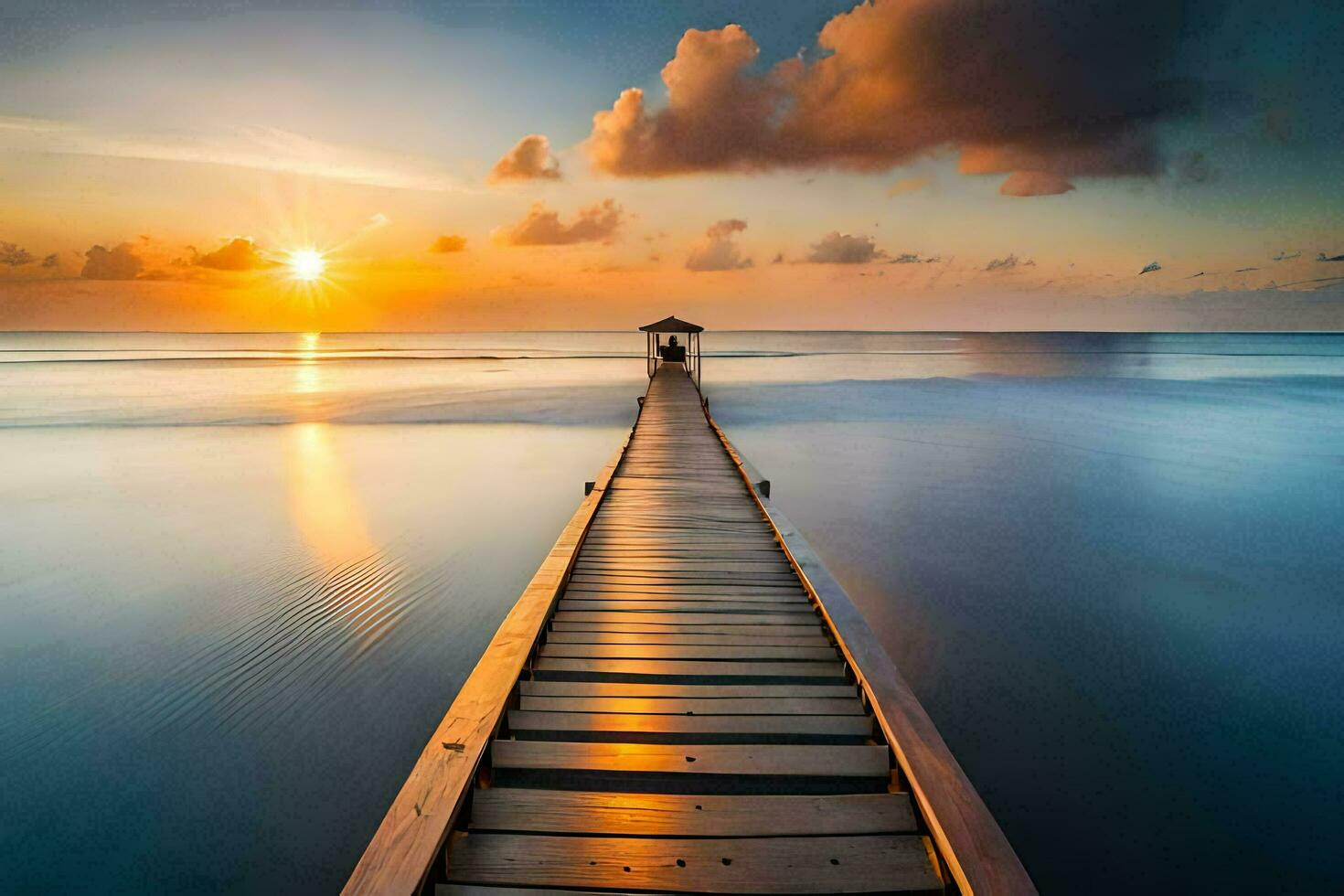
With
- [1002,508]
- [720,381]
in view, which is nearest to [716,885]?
[1002,508]

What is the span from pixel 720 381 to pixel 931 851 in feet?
113

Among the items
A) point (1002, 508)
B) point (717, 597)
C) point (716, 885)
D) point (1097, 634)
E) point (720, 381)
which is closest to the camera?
point (716, 885)

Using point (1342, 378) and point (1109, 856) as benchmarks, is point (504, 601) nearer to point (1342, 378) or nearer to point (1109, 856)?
point (1109, 856)

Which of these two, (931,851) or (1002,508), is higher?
(931,851)

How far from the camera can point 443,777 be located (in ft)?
6.90

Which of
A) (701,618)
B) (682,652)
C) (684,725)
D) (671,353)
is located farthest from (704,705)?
(671,353)

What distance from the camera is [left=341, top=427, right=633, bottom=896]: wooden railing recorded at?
1.76 metres

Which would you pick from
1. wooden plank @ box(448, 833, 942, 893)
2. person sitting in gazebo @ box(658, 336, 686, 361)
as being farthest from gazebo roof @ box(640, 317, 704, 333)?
wooden plank @ box(448, 833, 942, 893)

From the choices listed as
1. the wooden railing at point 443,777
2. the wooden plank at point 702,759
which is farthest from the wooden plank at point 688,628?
the wooden plank at point 702,759

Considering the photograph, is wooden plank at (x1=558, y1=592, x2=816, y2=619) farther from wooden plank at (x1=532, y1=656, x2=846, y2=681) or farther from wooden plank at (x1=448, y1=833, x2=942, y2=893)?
wooden plank at (x1=448, y1=833, x2=942, y2=893)

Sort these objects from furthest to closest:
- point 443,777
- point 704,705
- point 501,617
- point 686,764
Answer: point 501,617
point 704,705
point 686,764
point 443,777

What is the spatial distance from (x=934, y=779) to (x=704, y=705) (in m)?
1.03

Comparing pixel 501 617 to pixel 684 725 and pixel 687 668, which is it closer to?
pixel 687 668

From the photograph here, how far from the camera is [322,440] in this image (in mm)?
15648
